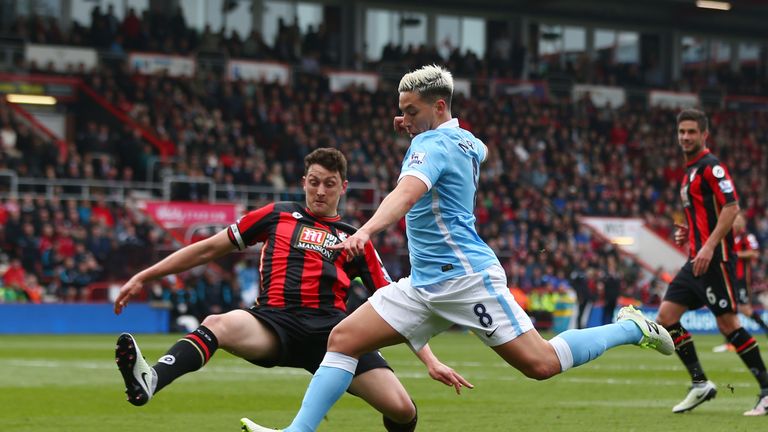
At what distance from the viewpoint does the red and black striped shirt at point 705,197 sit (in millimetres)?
10133

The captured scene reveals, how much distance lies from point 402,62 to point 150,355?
27361 millimetres

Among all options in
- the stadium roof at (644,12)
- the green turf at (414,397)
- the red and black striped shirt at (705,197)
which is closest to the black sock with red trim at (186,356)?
the green turf at (414,397)

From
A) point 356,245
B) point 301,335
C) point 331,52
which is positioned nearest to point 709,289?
point 301,335

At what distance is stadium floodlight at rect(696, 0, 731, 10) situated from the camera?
46244 millimetres

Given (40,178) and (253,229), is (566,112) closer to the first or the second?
(40,178)

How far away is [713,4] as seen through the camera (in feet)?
153

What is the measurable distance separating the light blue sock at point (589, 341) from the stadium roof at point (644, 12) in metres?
39.3

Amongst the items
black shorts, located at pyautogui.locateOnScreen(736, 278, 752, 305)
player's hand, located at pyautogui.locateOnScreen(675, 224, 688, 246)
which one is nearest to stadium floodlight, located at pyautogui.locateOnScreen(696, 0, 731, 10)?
black shorts, located at pyautogui.locateOnScreen(736, 278, 752, 305)

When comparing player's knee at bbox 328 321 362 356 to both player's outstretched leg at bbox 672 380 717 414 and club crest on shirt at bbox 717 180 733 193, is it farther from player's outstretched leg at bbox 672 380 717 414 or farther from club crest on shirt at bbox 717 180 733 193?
club crest on shirt at bbox 717 180 733 193

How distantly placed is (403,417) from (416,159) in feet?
5.45

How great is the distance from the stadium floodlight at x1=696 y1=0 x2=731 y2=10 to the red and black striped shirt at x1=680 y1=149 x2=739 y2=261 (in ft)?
122

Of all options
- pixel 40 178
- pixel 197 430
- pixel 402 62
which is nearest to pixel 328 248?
pixel 197 430

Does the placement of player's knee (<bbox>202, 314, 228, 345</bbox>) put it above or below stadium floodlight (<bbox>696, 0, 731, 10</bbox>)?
below

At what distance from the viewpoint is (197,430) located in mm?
9070
